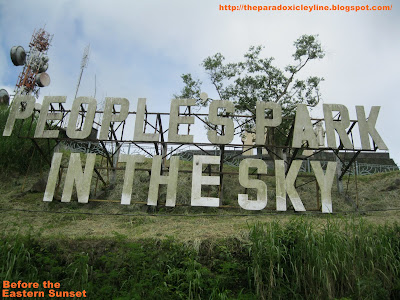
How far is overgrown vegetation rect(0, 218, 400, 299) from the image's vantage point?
7828mm

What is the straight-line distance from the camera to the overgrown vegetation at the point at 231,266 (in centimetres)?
783

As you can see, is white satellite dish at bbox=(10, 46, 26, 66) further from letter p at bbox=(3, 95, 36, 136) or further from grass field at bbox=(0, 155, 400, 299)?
grass field at bbox=(0, 155, 400, 299)

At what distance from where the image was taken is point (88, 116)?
1484 cm

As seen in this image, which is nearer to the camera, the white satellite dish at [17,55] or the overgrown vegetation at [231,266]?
the overgrown vegetation at [231,266]

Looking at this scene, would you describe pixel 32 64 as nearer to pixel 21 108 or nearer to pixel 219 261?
pixel 21 108

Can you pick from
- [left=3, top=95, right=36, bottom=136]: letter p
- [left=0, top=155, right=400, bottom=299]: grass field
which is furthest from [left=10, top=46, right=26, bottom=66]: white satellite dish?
[left=0, top=155, right=400, bottom=299]: grass field

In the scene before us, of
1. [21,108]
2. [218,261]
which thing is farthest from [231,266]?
[21,108]

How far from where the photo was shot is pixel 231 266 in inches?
335

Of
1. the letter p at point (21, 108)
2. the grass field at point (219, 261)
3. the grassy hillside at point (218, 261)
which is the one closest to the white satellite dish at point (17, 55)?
the letter p at point (21, 108)

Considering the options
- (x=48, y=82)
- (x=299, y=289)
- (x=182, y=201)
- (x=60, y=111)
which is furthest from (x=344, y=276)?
(x=48, y=82)

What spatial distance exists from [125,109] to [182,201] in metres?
4.82

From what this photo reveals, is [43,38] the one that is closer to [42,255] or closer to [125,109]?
[125,109]

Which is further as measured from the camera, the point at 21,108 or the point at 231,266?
the point at 21,108

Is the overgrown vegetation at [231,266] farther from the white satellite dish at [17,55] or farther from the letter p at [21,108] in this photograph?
the white satellite dish at [17,55]
